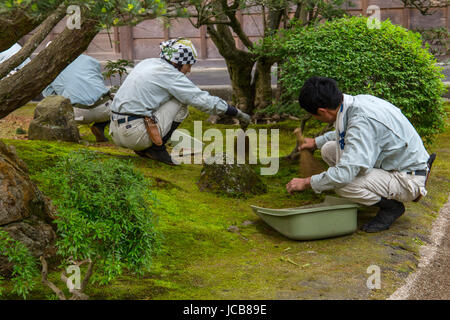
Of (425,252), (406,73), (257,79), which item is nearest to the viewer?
(425,252)

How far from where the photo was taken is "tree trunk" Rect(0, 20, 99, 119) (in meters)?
4.45

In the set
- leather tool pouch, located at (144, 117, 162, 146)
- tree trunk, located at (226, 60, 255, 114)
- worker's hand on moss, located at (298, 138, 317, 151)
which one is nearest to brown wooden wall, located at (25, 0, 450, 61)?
tree trunk, located at (226, 60, 255, 114)

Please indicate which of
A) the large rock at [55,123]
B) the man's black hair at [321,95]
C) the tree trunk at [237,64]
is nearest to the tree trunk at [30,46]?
the man's black hair at [321,95]

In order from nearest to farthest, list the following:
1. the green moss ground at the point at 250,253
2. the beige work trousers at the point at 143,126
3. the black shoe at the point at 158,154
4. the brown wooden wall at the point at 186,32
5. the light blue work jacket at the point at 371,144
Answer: the green moss ground at the point at 250,253 → the light blue work jacket at the point at 371,144 → the beige work trousers at the point at 143,126 → the black shoe at the point at 158,154 → the brown wooden wall at the point at 186,32

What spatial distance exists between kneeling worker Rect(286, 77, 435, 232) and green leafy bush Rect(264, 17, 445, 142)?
86 centimetres

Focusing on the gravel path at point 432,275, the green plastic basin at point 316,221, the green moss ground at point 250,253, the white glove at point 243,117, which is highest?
the white glove at point 243,117

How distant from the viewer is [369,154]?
3.74m

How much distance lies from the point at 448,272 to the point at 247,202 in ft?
6.14

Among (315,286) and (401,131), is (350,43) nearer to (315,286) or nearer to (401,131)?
(401,131)

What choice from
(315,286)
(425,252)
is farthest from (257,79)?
(315,286)

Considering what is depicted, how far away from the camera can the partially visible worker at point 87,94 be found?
22.8ft

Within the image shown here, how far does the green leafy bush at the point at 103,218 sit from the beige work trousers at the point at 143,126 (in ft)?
8.03

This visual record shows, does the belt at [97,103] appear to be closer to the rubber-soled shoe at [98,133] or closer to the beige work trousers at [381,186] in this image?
the rubber-soled shoe at [98,133]

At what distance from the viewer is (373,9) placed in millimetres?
11047
